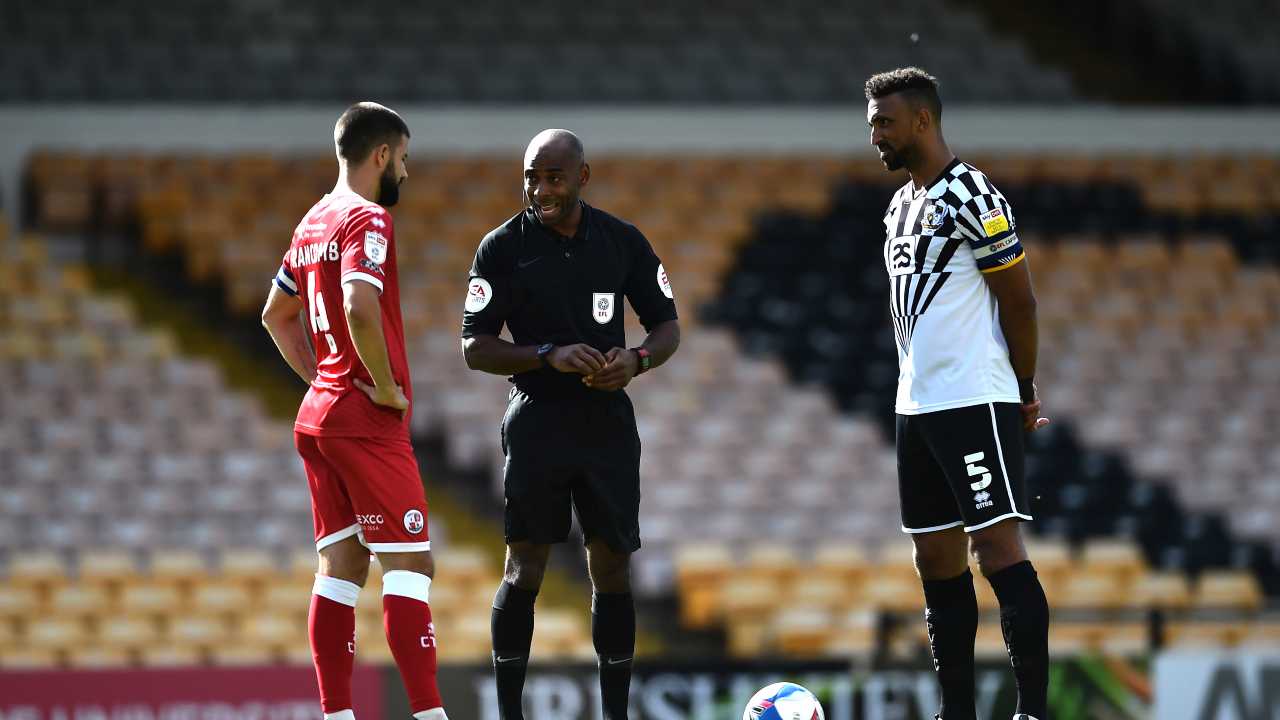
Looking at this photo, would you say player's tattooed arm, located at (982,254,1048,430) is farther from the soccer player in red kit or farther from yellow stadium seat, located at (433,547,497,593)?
yellow stadium seat, located at (433,547,497,593)

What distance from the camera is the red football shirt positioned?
4.57 m

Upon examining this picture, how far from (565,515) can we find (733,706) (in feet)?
9.58

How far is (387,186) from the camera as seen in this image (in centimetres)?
483

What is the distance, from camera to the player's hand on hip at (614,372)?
4.68 metres

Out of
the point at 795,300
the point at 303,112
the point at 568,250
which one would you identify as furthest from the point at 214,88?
the point at 568,250

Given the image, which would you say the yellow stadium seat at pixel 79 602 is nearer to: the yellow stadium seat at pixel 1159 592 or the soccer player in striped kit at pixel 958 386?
the yellow stadium seat at pixel 1159 592

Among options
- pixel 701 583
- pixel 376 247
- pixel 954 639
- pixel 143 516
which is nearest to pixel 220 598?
pixel 143 516

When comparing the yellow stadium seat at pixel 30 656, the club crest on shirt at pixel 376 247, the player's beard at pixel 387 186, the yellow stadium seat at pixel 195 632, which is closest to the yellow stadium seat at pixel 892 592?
the yellow stadium seat at pixel 195 632

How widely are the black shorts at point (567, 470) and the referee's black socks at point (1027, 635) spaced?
3.44 ft

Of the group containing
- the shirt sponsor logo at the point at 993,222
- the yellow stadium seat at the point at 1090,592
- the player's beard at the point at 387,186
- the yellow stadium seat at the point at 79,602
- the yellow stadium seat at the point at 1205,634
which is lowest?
the yellow stadium seat at the point at 1205,634

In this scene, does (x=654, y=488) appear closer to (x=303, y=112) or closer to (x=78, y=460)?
(x=78, y=460)

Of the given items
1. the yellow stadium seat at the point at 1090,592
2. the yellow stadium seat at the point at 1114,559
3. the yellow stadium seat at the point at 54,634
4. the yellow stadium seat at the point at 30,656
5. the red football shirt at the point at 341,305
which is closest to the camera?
the red football shirt at the point at 341,305

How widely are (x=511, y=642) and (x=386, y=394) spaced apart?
0.81m

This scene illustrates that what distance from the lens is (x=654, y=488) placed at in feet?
36.3
